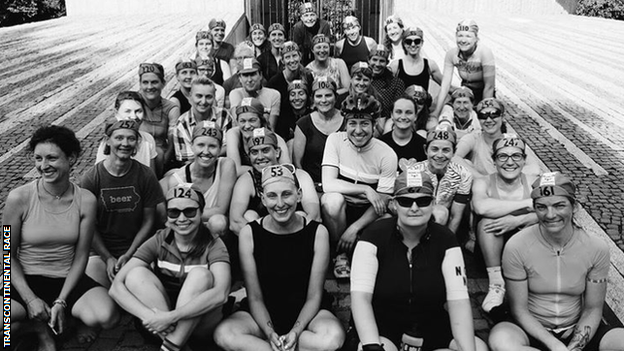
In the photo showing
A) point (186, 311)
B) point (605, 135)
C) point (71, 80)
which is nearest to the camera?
point (186, 311)

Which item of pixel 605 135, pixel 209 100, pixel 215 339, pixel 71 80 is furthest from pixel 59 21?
pixel 215 339

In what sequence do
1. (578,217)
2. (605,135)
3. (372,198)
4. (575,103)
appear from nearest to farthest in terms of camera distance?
1. (372,198)
2. (578,217)
3. (605,135)
4. (575,103)

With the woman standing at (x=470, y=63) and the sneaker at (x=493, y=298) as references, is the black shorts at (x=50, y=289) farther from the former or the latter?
the woman standing at (x=470, y=63)

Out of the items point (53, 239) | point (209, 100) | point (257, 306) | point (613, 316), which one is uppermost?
point (209, 100)

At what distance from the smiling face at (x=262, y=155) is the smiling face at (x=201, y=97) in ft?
4.41

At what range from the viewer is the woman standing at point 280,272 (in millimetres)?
4129

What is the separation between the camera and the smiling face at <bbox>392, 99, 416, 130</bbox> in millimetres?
5738

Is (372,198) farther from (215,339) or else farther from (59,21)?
(59,21)

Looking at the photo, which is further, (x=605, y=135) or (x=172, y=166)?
(x=605, y=135)

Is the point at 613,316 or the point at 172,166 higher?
the point at 172,166

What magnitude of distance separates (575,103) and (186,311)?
8671 millimetres

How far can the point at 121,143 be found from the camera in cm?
483

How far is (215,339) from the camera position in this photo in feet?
13.7

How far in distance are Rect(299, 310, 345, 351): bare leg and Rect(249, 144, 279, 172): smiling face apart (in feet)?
5.20
